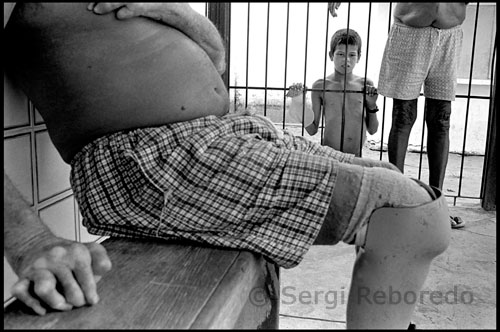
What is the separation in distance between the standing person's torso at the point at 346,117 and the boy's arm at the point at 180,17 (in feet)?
7.37

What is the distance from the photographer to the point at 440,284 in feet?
6.75

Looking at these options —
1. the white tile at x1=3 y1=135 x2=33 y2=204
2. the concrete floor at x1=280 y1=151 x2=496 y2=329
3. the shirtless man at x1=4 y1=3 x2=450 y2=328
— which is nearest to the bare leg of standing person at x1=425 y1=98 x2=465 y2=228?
the concrete floor at x1=280 y1=151 x2=496 y2=329

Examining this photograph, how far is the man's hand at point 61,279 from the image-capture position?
26.4 inches

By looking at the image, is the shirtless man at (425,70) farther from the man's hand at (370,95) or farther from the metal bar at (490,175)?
the man's hand at (370,95)

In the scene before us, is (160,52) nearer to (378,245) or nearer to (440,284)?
(378,245)

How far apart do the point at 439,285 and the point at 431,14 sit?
4.17ft

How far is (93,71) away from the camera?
3.26 feet

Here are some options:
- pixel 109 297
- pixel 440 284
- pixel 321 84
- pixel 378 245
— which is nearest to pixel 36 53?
pixel 109 297

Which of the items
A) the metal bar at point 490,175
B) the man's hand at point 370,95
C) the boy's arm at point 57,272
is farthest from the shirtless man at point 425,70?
the boy's arm at point 57,272

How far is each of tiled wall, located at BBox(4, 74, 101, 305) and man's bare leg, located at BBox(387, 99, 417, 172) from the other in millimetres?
1863

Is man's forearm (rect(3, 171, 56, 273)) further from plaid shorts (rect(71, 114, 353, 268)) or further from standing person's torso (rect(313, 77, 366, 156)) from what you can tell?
standing person's torso (rect(313, 77, 366, 156))

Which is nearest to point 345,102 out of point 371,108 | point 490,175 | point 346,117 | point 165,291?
point 346,117

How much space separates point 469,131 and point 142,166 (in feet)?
17.0

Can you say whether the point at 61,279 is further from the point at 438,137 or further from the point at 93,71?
the point at 438,137
